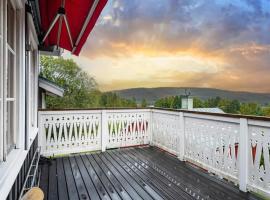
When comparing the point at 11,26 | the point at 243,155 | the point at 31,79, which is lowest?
the point at 243,155

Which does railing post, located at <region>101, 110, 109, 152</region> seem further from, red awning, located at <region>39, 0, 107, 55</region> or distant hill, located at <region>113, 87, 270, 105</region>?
distant hill, located at <region>113, 87, 270, 105</region>

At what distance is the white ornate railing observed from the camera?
3.12 meters

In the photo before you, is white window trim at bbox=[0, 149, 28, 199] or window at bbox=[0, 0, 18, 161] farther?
window at bbox=[0, 0, 18, 161]

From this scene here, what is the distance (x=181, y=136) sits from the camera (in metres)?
4.79

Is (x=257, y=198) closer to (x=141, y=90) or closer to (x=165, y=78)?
(x=141, y=90)

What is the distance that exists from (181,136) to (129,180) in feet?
5.65

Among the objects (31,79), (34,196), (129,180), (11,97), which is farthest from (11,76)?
(129,180)

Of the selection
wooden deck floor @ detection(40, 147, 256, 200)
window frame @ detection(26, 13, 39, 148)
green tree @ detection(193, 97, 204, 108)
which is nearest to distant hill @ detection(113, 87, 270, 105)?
green tree @ detection(193, 97, 204, 108)

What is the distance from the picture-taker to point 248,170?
127 inches

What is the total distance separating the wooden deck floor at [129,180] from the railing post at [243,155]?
0.51ft

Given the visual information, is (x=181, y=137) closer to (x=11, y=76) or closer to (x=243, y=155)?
(x=243, y=155)

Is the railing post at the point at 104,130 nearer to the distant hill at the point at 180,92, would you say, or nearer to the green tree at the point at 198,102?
the distant hill at the point at 180,92

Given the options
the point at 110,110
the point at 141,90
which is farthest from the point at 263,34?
the point at 110,110

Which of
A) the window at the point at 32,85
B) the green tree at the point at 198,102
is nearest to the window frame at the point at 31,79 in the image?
the window at the point at 32,85
